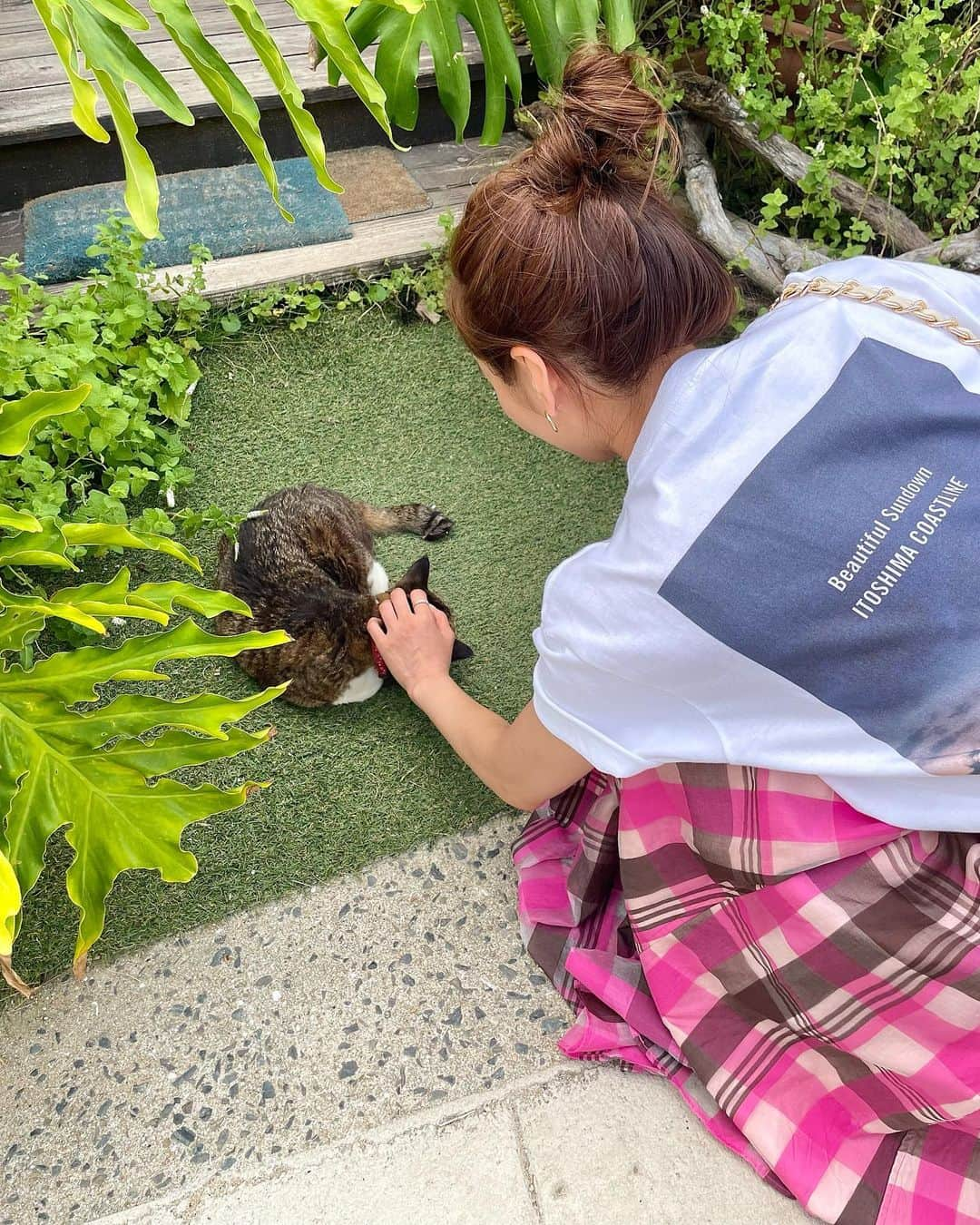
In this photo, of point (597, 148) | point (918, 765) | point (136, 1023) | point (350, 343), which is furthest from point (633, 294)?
point (350, 343)

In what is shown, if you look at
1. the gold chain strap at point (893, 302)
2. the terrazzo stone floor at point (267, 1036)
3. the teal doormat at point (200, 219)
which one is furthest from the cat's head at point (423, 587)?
the teal doormat at point (200, 219)

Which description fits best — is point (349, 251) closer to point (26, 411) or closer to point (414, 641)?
point (414, 641)

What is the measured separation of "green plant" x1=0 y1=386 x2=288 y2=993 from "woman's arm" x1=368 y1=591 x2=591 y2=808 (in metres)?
0.50

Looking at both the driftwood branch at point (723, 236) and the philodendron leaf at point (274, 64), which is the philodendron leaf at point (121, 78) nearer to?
the philodendron leaf at point (274, 64)

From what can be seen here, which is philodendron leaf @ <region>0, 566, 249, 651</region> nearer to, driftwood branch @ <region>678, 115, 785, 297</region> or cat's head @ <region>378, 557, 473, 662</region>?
cat's head @ <region>378, 557, 473, 662</region>

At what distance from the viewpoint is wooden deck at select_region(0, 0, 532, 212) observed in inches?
128

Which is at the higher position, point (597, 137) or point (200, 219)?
point (597, 137)

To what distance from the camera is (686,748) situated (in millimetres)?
1361

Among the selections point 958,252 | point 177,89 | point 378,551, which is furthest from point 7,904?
point 177,89

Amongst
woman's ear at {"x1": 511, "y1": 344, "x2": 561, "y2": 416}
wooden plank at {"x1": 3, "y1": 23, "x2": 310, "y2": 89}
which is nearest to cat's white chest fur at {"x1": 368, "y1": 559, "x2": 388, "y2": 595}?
woman's ear at {"x1": 511, "y1": 344, "x2": 561, "y2": 416}

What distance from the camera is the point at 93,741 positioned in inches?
56.2

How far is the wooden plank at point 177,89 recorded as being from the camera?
319 cm

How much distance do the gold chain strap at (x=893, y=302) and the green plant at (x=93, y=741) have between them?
42.6 inches

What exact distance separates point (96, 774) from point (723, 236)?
255cm
